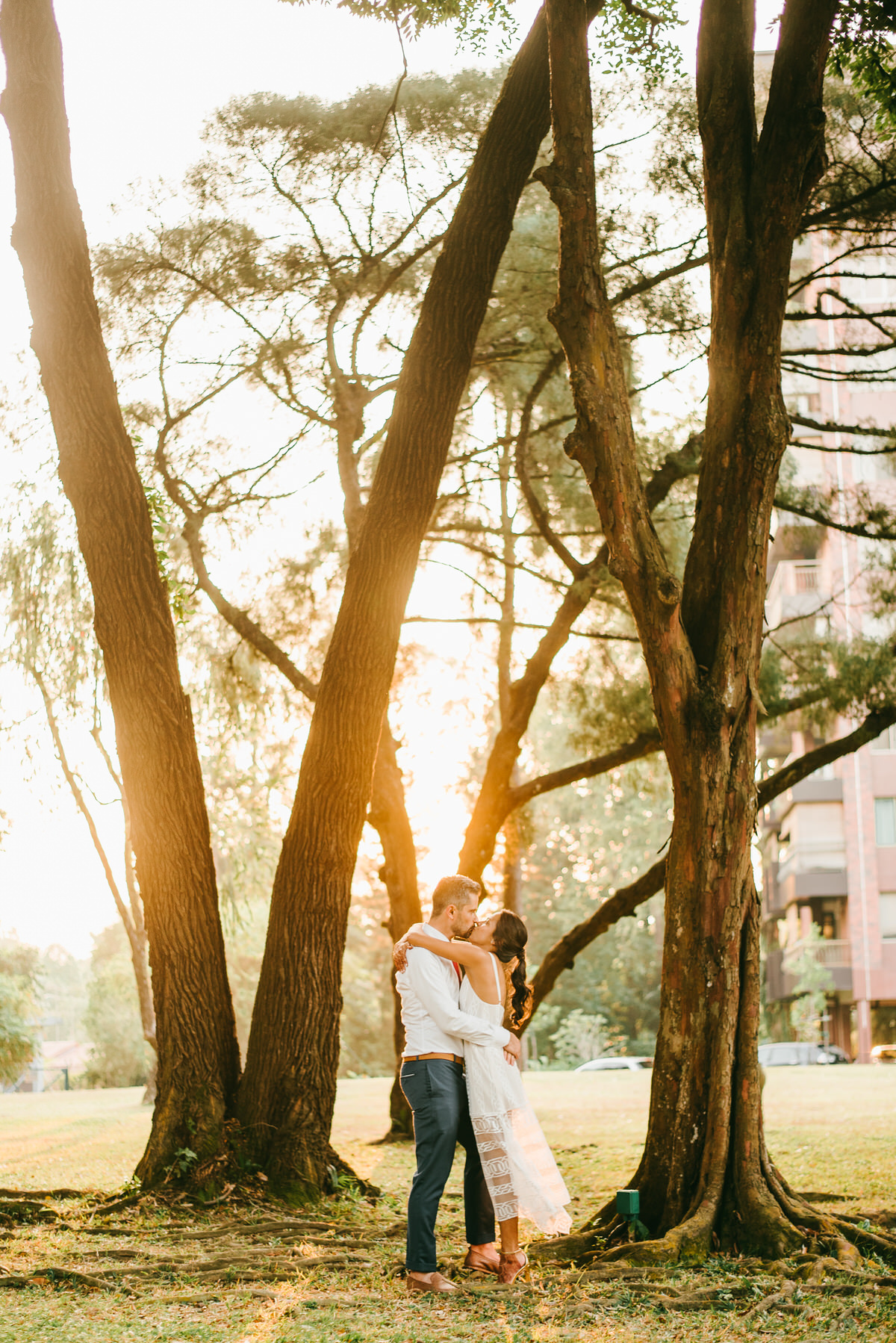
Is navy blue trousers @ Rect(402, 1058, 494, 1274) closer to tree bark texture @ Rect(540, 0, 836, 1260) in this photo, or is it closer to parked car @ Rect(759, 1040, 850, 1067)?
tree bark texture @ Rect(540, 0, 836, 1260)

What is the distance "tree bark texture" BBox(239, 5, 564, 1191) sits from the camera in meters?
7.35

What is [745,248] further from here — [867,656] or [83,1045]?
[83,1045]

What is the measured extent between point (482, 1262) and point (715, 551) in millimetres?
3411

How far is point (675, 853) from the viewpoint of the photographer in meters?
5.79

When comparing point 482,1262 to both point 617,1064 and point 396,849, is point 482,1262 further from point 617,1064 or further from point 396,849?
point 617,1064

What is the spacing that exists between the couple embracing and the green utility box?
0.50m

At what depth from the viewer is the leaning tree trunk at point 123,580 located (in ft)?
24.4

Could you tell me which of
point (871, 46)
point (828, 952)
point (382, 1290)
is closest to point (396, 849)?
point (382, 1290)

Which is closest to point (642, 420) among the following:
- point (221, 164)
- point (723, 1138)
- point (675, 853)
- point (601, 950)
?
point (221, 164)

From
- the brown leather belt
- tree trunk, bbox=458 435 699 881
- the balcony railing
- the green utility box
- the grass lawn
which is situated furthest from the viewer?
the balcony railing

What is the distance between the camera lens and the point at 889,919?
3688cm

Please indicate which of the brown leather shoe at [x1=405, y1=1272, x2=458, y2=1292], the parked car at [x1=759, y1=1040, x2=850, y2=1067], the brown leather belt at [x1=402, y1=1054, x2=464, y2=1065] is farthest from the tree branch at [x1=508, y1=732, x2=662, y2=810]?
the parked car at [x1=759, y1=1040, x2=850, y2=1067]

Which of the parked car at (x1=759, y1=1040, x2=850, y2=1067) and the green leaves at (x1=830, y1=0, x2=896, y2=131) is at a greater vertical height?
the green leaves at (x1=830, y1=0, x2=896, y2=131)

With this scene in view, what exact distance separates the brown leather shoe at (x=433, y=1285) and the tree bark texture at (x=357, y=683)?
2.50 m
